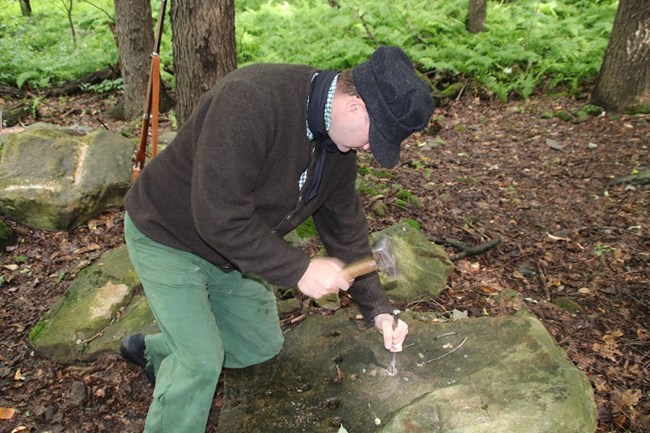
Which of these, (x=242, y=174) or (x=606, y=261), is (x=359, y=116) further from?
(x=606, y=261)

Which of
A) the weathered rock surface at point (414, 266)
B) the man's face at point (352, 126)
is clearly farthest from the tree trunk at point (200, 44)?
the man's face at point (352, 126)

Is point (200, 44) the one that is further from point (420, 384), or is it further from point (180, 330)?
point (420, 384)

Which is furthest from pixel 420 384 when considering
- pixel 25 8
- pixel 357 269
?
pixel 25 8

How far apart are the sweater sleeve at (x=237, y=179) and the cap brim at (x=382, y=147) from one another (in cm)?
45

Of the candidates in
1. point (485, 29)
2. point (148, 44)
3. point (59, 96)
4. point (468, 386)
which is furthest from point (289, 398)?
point (485, 29)

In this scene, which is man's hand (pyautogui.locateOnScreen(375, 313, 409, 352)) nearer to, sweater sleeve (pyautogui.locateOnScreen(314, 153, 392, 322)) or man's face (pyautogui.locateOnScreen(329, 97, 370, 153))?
sweater sleeve (pyautogui.locateOnScreen(314, 153, 392, 322))

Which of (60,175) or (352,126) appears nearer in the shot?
(352,126)

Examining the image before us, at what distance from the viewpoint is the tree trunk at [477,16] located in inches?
414

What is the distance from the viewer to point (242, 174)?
2.16m

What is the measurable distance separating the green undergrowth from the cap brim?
7.55m

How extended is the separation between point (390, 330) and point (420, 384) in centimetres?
44

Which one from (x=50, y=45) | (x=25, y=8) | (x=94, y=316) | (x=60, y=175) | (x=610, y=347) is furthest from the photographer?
(x=25, y=8)

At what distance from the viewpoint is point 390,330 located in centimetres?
292

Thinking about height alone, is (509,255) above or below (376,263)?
below
